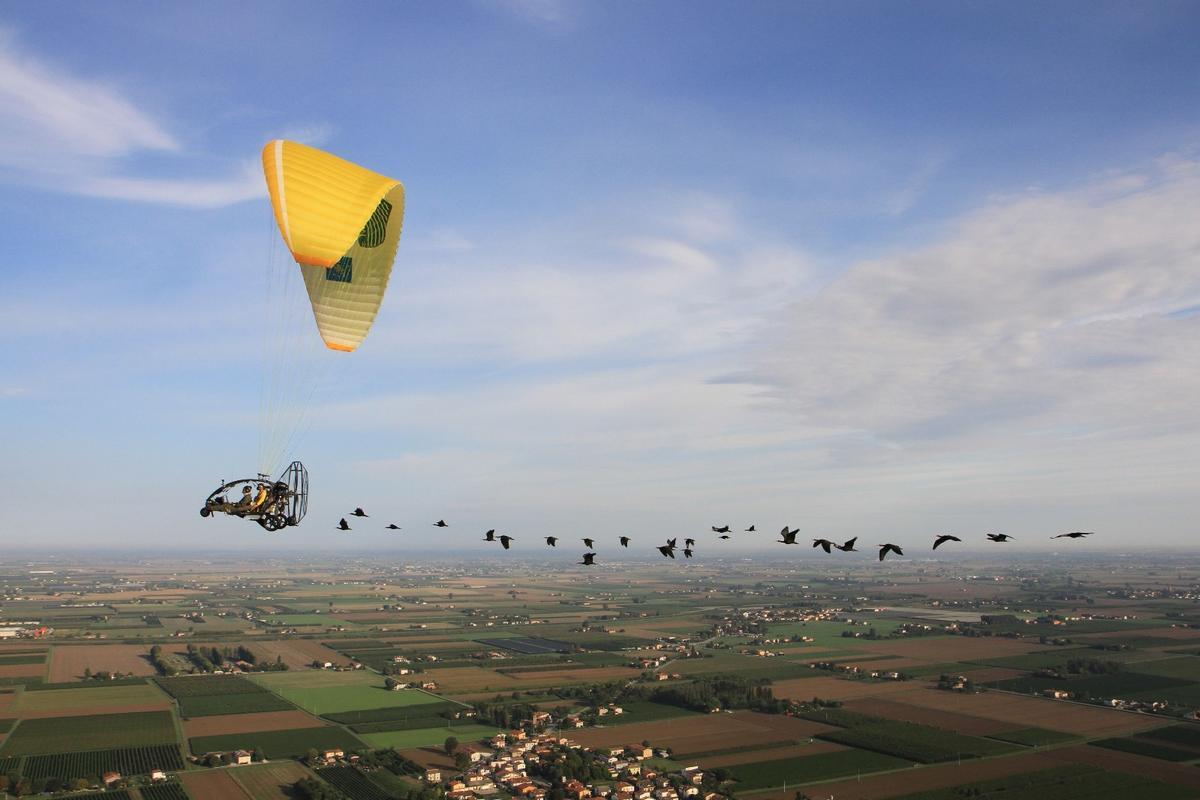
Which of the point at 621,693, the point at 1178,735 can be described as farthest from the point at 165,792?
the point at 1178,735

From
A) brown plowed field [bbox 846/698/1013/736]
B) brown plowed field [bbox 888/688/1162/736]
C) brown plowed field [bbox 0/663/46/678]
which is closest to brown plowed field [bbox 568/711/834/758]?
brown plowed field [bbox 846/698/1013/736]

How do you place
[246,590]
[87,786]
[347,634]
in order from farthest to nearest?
[246,590] → [347,634] → [87,786]

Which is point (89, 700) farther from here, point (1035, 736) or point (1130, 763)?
point (1130, 763)

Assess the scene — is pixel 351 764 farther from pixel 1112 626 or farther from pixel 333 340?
pixel 1112 626

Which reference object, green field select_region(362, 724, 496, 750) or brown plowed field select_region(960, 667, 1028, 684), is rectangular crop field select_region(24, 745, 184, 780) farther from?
brown plowed field select_region(960, 667, 1028, 684)

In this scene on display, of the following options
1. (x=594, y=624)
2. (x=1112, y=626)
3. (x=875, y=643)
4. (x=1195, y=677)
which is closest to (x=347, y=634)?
(x=594, y=624)

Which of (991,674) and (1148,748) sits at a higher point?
(1148,748)
